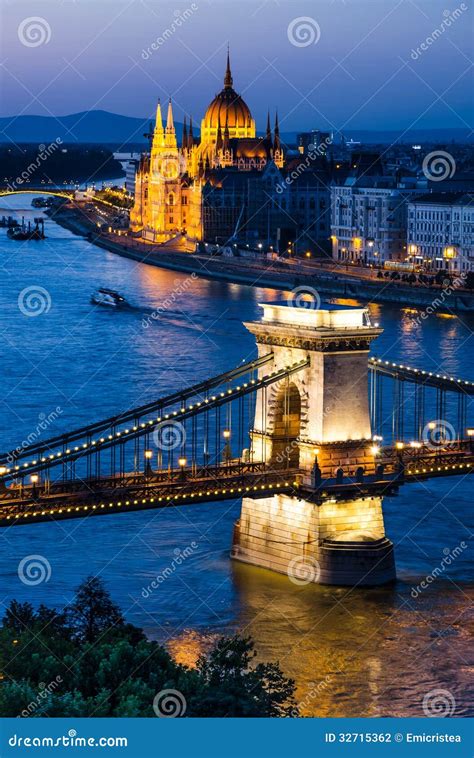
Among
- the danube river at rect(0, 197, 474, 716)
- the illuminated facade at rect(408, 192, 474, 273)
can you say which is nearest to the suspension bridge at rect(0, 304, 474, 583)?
the danube river at rect(0, 197, 474, 716)

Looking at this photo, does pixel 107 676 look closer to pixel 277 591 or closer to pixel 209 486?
pixel 209 486

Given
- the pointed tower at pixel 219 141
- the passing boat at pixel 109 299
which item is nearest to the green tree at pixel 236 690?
the passing boat at pixel 109 299

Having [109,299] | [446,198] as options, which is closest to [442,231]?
[446,198]

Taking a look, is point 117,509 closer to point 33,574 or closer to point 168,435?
point 33,574

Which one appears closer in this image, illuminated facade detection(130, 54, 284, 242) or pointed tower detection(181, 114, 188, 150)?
illuminated facade detection(130, 54, 284, 242)

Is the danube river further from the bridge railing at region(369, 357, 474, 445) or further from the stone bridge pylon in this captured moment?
the bridge railing at region(369, 357, 474, 445)

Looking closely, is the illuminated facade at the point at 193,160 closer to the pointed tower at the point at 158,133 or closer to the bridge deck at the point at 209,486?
the pointed tower at the point at 158,133
